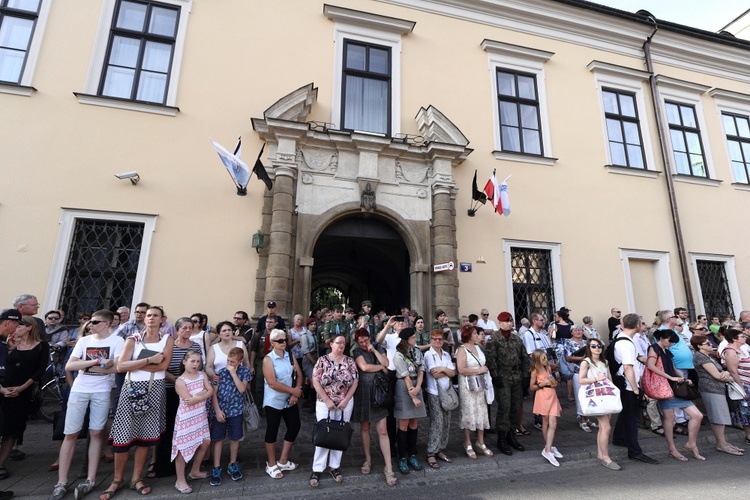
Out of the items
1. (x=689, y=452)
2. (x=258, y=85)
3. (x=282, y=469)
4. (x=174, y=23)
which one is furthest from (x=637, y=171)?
(x=174, y=23)

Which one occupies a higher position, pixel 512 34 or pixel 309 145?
pixel 512 34

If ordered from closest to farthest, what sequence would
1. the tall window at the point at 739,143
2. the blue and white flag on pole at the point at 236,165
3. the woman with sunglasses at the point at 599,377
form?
1. the woman with sunglasses at the point at 599,377
2. the blue and white flag on pole at the point at 236,165
3. the tall window at the point at 739,143

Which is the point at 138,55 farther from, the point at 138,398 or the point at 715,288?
the point at 715,288

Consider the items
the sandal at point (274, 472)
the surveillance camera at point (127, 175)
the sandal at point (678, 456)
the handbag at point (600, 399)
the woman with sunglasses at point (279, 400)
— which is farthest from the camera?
the surveillance camera at point (127, 175)

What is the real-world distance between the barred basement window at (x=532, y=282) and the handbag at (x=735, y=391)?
397cm

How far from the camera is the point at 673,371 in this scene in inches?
209

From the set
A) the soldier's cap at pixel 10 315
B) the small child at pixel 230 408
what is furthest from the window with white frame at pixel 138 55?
the small child at pixel 230 408

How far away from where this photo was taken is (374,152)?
877 cm

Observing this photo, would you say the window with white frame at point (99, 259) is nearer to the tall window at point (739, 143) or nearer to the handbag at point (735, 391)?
the handbag at point (735, 391)

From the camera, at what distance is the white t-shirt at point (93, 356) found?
13.2 feet

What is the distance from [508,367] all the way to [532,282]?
188 inches

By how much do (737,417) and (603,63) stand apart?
9.79 m

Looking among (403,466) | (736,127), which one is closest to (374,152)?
(403,466)

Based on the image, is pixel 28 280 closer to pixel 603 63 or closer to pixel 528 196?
pixel 528 196
